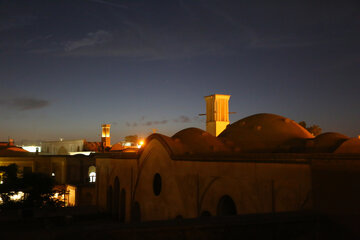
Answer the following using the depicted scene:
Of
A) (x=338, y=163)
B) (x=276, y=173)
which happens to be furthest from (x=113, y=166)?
(x=338, y=163)

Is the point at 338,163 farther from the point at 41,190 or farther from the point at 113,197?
the point at 41,190

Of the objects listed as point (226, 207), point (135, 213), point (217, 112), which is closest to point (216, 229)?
point (226, 207)

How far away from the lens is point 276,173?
9570 mm

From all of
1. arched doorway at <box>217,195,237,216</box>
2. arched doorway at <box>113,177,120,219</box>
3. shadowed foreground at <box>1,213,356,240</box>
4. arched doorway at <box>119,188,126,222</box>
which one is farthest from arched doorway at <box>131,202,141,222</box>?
shadowed foreground at <box>1,213,356,240</box>

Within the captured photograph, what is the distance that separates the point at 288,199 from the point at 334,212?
4.71 feet

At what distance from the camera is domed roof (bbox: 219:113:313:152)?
62.9 ft

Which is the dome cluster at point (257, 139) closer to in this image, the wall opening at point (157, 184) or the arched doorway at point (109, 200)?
the wall opening at point (157, 184)

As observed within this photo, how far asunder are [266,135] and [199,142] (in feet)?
15.0

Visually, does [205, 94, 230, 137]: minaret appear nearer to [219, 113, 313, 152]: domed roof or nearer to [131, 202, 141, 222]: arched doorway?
[219, 113, 313, 152]: domed roof

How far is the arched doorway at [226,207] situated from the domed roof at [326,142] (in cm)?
652

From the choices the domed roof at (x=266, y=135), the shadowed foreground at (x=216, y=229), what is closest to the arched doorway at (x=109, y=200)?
the domed roof at (x=266, y=135)

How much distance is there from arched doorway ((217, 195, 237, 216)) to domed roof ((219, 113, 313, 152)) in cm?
733

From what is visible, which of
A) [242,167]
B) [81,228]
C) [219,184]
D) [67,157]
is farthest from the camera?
[67,157]

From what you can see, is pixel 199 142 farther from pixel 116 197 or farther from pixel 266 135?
pixel 116 197
